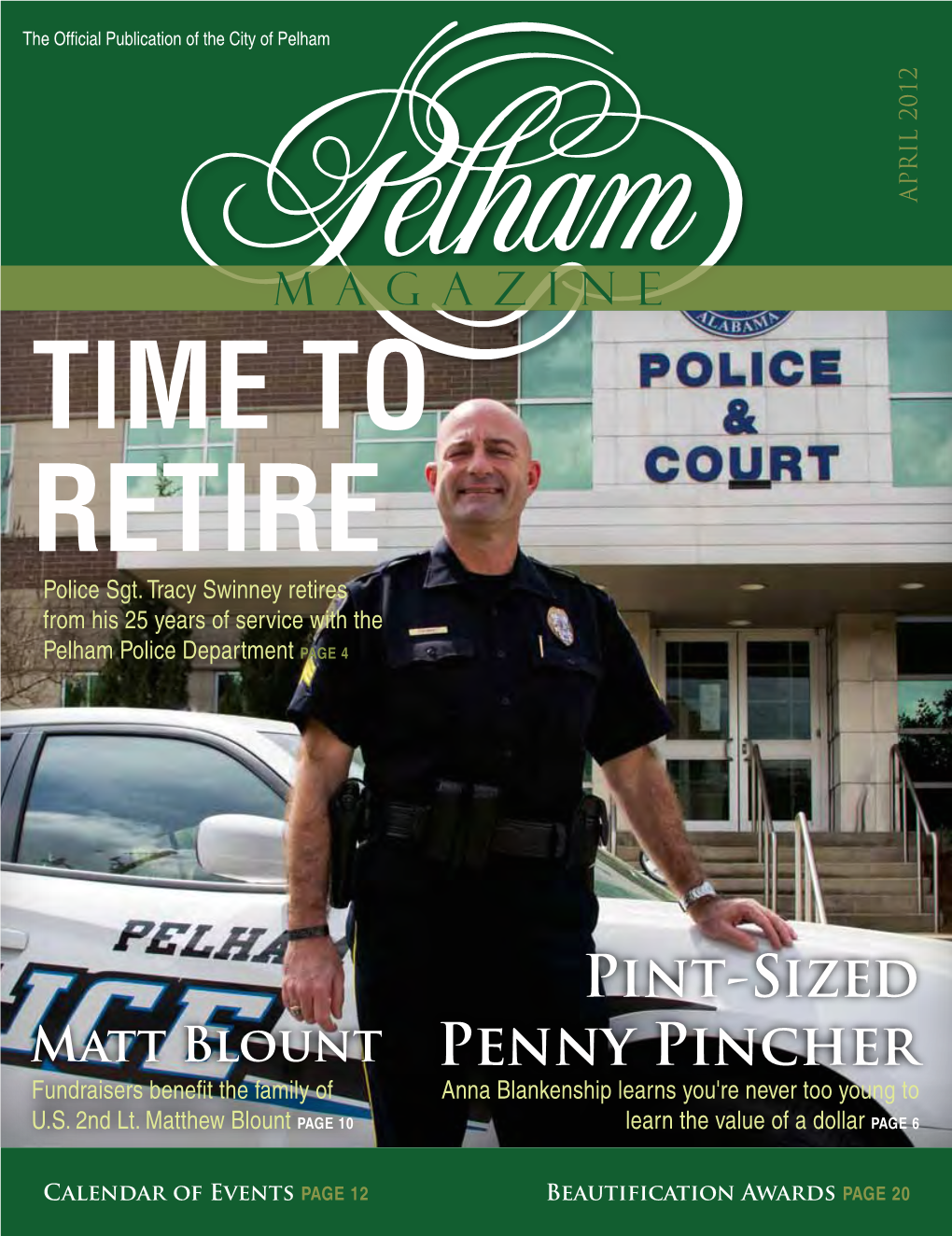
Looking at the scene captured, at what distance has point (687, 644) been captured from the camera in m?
11.8

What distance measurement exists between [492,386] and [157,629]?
2.05 m

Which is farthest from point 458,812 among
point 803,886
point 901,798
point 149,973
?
point 901,798

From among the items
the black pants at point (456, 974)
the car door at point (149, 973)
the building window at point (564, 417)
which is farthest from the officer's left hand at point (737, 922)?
the building window at point (564, 417)

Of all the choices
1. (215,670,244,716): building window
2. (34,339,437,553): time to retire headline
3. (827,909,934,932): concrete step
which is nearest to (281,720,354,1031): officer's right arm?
(34,339,437,553): time to retire headline

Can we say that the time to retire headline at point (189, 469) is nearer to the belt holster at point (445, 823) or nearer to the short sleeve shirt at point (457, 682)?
the short sleeve shirt at point (457, 682)

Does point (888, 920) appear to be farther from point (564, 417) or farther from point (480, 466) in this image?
point (480, 466)

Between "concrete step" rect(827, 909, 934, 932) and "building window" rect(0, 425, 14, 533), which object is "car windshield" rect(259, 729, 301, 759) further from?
"concrete step" rect(827, 909, 934, 932)

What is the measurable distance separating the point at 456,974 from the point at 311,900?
1.23 feet

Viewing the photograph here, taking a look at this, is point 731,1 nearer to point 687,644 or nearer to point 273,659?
point 273,659

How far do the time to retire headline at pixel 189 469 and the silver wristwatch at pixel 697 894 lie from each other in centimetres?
144

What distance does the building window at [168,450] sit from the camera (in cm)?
365

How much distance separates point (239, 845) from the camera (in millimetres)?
2785

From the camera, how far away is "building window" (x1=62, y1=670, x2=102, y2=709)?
388 cm

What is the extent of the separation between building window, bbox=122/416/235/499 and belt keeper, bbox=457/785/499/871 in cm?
132
